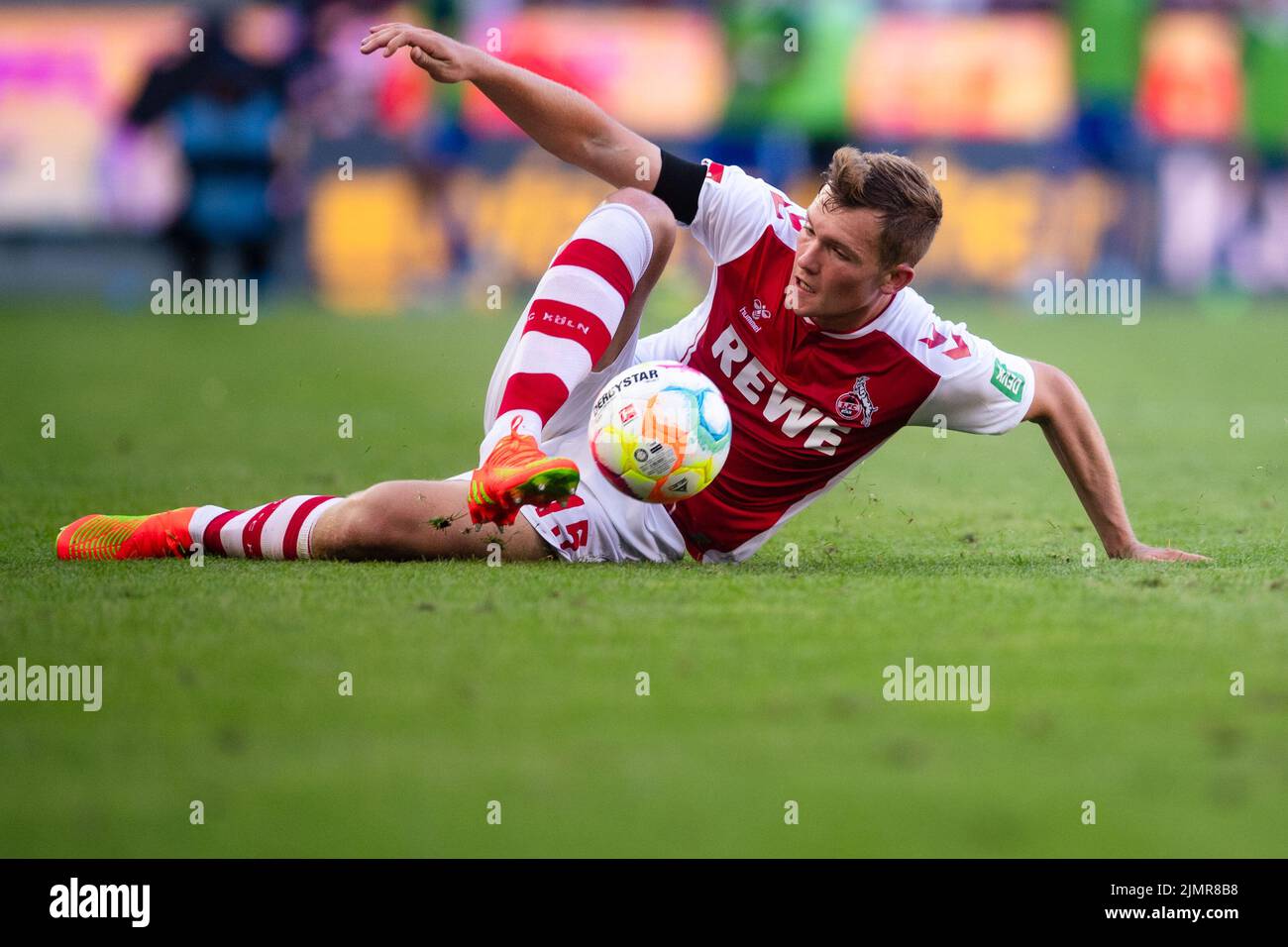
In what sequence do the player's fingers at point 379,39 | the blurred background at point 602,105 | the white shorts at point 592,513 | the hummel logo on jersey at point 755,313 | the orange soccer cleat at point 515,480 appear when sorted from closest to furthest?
the orange soccer cleat at point 515,480
the player's fingers at point 379,39
the hummel logo on jersey at point 755,313
the white shorts at point 592,513
the blurred background at point 602,105

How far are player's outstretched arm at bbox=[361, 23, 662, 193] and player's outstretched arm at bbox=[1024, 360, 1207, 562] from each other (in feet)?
4.41

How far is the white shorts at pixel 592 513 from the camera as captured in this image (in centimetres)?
521

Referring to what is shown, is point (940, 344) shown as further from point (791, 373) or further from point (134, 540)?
point (134, 540)

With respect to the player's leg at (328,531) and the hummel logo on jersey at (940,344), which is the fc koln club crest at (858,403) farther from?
the player's leg at (328,531)

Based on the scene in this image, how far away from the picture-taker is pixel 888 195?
4707 mm

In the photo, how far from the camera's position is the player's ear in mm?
4812

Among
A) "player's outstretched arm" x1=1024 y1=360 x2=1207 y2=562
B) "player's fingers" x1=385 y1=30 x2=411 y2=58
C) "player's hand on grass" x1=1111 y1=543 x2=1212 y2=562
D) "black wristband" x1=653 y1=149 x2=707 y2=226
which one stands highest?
"player's fingers" x1=385 y1=30 x2=411 y2=58

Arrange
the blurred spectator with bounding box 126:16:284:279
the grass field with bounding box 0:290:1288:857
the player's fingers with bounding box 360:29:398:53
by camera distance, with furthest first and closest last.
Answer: the blurred spectator with bounding box 126:16:284:279
the player's fingers with bounding box 360:29:398:53
the grass field with bounding box 0:290:1288:857

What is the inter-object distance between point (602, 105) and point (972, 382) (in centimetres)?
2032

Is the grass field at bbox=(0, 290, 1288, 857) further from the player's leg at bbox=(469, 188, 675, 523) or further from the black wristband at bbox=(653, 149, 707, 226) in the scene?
the black wristband at bbox=(653, 149, 707, 226)

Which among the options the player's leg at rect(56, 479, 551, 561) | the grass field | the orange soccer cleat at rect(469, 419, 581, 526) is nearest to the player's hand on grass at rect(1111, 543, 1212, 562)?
the grass field

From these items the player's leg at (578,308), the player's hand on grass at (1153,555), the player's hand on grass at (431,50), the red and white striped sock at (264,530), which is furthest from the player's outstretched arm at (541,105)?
the player's hand on grass at (1153,555)
